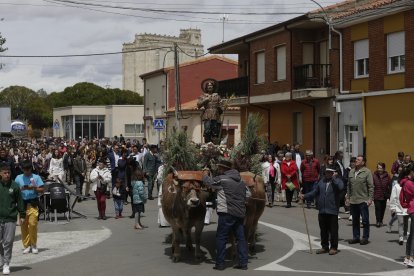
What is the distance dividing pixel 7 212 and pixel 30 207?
1825mm

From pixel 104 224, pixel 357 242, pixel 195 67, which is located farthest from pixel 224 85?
pixel 357 242

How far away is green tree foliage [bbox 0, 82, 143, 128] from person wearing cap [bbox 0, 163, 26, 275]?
87069 mm

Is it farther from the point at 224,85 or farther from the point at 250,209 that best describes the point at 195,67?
the point at 250,209

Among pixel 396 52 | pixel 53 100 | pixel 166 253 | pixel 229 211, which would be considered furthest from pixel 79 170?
pixel 53 100

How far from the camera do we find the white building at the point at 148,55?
89.7 metres

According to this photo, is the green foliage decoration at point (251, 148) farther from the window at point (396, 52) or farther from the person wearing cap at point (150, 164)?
the window at point (396, 52)

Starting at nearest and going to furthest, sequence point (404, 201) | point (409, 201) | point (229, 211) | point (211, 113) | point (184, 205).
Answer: point (229, 211) → point (184, 205) → point (409, 201) → point (404, 201) → point (211, 113)

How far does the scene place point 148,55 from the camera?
435 ft

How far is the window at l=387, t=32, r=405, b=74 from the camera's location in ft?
81.9

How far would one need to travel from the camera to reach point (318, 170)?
70.9 feet

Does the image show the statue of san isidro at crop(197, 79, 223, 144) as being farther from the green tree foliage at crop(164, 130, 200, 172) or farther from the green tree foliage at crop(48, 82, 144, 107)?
the green tree foliage at crop(48, 82, 144, 107)

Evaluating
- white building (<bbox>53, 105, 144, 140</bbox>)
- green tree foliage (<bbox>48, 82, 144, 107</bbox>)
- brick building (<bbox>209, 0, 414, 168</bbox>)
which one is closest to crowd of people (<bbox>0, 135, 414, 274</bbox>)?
brick building (<bbox>209, 0, 414, 168</bbox>)

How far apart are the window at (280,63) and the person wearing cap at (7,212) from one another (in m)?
22.3

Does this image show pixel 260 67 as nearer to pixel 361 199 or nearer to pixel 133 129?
pixel 361 199
